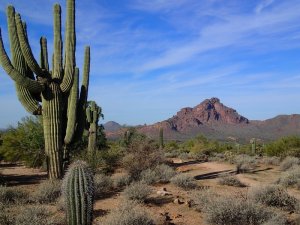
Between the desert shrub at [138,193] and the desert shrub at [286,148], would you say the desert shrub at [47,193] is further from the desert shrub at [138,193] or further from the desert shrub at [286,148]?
the desert shrub at [286,148]

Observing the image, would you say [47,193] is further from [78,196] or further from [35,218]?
[78,196]

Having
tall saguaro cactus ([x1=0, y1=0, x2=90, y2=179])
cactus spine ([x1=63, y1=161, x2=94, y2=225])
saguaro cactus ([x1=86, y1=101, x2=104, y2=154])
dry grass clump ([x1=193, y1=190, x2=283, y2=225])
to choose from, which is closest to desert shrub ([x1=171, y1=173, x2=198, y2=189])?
tall saguaro cactus ([x1=0, y1=0, x2=90, y2=179])

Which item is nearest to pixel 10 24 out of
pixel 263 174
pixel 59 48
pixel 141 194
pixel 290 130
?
pixel 59 48

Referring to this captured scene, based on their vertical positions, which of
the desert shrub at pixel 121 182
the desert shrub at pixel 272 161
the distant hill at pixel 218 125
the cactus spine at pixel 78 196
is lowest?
the desert shrub at pixel 272 161

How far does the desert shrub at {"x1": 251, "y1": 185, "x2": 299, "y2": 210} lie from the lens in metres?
11.4

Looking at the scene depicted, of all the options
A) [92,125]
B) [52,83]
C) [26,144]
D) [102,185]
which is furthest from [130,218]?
[26,144]

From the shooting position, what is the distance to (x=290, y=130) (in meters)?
99.4

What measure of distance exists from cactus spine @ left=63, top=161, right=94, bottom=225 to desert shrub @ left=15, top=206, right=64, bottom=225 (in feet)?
3.07

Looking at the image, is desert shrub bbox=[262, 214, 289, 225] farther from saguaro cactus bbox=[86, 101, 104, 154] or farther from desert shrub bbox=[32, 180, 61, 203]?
saguaro cactus bbox=[86, 101, 104, 154]

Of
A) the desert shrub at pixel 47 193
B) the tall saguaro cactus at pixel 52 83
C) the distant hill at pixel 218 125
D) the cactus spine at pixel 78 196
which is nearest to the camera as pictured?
the cactus spine at pixel 78 196

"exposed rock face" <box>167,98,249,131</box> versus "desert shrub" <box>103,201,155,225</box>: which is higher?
"exposed rock face" <box>167,98,249,131</box>

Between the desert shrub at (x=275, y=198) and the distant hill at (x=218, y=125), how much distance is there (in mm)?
80471

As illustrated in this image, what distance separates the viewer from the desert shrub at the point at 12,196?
1118 centimetres

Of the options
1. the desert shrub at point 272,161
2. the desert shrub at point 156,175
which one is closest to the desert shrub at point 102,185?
the desert shrub at point 156,175
